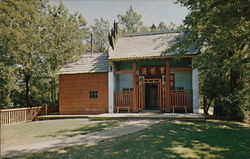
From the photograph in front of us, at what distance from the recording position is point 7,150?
5.35 meters

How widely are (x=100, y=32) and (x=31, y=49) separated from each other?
76.6 ft

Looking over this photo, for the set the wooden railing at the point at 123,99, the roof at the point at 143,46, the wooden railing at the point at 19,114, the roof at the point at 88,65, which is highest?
the roof at the point at 143,46

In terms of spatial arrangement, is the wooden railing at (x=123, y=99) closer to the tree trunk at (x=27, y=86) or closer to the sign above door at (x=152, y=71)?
the sign above door at (x=152, y=71)

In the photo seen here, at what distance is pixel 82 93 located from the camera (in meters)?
15.0

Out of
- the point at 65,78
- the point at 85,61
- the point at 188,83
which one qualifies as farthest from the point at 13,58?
the point at 188,83

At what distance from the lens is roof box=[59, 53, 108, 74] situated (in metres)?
14.9

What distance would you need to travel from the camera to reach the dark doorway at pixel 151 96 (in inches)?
580

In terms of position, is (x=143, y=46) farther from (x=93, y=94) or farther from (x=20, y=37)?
(x=20, y=37)

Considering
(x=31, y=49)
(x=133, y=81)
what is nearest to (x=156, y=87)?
(x=133, y=81)

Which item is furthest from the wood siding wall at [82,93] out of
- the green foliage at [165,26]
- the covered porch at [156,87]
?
the green foliage at [165,26]

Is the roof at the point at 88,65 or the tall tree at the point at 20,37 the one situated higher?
the tall tree at the point at 20,37

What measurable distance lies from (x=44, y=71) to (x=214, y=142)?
1451cm

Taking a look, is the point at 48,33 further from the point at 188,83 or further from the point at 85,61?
the point at 188,83

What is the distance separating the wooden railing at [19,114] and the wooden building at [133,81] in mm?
2602
